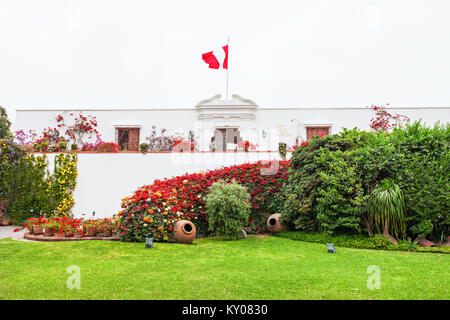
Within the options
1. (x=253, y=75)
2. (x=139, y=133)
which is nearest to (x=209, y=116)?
(x=139, y=133)

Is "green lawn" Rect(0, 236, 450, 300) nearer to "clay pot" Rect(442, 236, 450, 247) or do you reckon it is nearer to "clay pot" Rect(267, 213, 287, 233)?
"clay pot" Rect(442, 236, 450, 247)

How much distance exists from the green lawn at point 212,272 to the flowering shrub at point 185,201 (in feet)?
1.99

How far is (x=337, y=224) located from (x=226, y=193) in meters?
2.69

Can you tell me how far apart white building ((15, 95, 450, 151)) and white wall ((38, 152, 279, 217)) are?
9.20 ft

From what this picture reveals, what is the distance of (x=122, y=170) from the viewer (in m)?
10.8

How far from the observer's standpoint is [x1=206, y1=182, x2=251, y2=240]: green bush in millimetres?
7586

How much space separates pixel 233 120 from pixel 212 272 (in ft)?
32.7

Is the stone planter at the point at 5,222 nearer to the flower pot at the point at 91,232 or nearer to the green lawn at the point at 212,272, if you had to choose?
the green lawn at the point at 212,272

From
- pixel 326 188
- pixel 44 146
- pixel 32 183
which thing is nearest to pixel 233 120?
pixel 326 188

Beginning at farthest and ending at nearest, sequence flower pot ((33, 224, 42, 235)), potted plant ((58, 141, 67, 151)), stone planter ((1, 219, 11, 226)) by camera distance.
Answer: potted plant ((58, 141, 67, 151)) < stone planter ((1, 219, 11, 226)) < flower pot ((33, 224, 42, 235))

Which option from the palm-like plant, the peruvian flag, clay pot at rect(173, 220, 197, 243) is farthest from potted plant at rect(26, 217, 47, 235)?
the peruvian flag

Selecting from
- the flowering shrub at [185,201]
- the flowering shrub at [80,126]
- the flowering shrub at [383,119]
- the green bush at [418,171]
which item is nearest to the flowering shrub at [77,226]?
the flowering shrub at [185,201]

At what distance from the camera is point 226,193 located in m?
7.77
